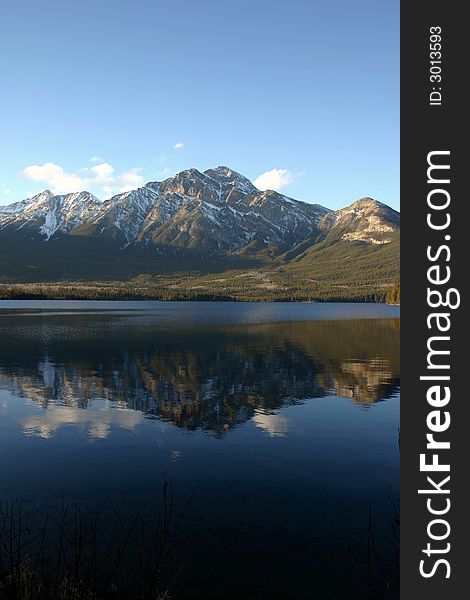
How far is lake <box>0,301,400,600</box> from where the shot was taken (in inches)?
711

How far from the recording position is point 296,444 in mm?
33594

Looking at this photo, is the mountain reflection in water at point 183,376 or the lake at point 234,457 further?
the mountain reflection in water at point 183,376

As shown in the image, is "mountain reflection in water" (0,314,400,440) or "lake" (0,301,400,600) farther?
"mountain reflection in water" (0,314,400,440)

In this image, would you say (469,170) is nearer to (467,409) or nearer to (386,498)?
(467,409)

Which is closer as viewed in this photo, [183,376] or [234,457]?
[234,457]

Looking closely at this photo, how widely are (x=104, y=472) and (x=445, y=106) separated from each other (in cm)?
2495

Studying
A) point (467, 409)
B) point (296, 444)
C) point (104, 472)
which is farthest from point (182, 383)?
point (467, 409)

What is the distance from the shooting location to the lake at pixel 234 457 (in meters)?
18.1

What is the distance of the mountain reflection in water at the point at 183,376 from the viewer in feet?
135

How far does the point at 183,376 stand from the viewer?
197 feet

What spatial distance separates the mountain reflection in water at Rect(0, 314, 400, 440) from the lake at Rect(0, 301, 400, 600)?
266 millimetres

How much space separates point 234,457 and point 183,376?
30147 millimetres

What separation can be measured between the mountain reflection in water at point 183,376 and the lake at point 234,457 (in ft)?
0.87

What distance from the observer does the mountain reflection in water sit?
4100cm
